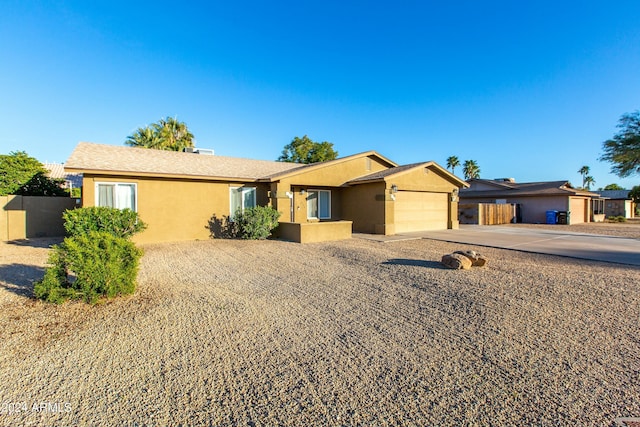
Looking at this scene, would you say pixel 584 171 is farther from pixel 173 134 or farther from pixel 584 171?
pixel 173 134

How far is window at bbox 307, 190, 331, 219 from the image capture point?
16.0 m

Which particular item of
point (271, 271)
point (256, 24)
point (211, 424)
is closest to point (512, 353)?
point (211, 424)

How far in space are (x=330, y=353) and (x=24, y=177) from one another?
2000 cm

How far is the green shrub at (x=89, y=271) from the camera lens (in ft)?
16.3

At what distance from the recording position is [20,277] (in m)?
6.71

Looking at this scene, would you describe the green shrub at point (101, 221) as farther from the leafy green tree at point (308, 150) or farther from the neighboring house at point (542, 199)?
the neighboring house at point (542, 199)

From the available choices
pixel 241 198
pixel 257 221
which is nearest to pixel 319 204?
pixel 241 198

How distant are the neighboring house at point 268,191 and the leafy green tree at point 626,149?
17.2 metres

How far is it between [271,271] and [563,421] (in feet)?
19.5

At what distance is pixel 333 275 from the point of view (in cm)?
706

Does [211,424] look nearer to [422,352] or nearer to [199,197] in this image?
[422,352]

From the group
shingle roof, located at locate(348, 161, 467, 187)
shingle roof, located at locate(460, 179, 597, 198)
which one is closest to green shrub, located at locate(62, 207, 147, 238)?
shingle roof, located at locate(348, 161, 467, 187)

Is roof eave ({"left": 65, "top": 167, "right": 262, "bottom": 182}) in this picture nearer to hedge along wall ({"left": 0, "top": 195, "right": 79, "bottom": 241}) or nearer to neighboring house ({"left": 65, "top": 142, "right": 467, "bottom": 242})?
neighboring house ({"left": 65, "top": 142, "right": 467, "bottom": 242})

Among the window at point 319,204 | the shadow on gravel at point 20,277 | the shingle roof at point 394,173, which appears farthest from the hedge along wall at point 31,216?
the shingle roof at point 394,173
